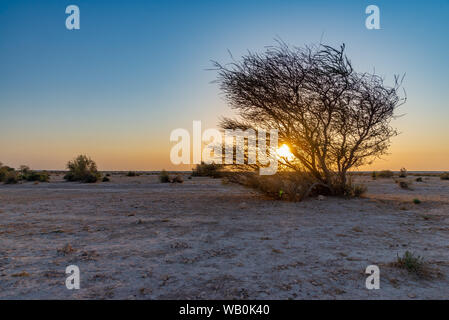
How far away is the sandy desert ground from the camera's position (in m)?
3.15

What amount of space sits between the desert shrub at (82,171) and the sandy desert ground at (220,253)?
19051 millimetres

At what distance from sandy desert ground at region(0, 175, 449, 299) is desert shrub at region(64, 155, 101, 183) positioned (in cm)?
1905

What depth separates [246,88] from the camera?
10938 mm

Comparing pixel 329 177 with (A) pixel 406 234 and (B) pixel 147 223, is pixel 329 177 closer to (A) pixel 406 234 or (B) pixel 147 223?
(A) pixel 406 234

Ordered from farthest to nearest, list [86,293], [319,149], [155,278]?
1. [319,149]
2. [155,278]
3. [86,293]

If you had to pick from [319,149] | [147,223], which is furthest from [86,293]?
[319,149]

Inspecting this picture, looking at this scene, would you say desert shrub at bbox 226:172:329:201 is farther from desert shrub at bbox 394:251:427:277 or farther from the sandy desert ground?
desert shrub at bbox 394:251:427:277

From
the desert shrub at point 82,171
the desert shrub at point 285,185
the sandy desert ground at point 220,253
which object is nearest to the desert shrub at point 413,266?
the sandy desert ground at point 220,253

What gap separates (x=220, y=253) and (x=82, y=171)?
89.4 ft

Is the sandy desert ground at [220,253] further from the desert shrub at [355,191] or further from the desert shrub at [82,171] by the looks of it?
the desert shrub at [82,171]

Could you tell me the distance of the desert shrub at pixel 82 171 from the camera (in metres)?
26.6

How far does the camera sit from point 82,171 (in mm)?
28203

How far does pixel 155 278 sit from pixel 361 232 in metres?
4.28

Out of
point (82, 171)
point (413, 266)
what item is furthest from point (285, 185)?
point (82, 171)
